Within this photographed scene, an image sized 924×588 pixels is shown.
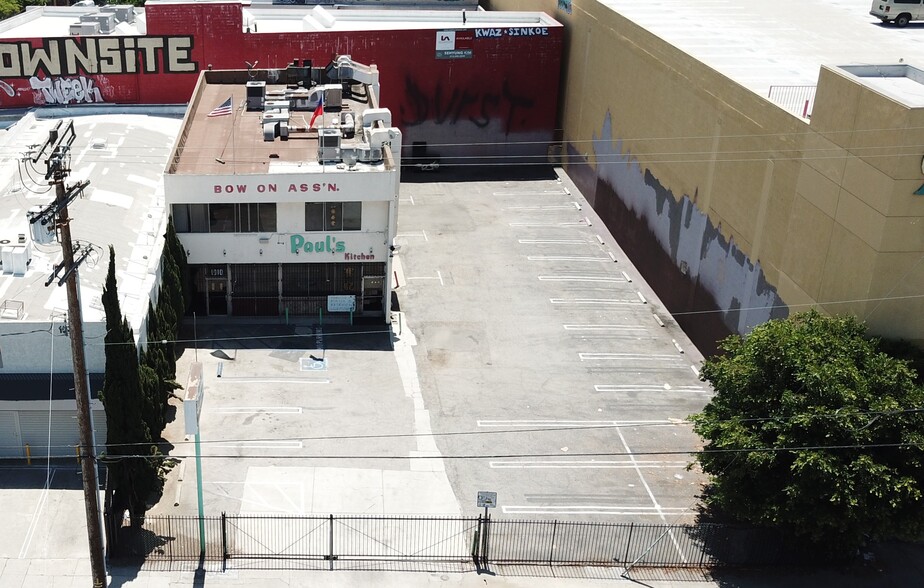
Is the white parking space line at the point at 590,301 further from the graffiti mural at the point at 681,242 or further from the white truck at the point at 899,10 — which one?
the white truck at the point at 899,10

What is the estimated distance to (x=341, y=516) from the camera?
1249 inches

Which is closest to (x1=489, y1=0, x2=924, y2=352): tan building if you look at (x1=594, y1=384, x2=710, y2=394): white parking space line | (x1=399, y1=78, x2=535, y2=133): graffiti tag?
(x1=594, y1=384, x2=710, y2=394): white parking space line

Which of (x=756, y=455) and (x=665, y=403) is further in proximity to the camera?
(x=665, y=403)

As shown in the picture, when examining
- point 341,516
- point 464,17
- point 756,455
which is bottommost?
point 341,516

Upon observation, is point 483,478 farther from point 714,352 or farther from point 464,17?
point 464,17

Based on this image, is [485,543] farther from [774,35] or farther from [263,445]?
[774,35]

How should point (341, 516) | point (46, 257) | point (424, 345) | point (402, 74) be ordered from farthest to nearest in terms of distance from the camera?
point (402, 74) → point (424, 345) → point (46, 257) → point (341, 516)

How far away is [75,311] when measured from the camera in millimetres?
25047

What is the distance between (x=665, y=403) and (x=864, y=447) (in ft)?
38.2

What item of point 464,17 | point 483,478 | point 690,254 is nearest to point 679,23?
point 690,254

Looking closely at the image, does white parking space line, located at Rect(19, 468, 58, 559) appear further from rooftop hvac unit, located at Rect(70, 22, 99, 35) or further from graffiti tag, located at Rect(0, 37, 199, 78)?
rooftop hvac unit, located at Rect(70, 22, 99, 35)

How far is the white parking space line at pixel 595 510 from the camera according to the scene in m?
32.7

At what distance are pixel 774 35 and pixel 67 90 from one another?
3666 centimetres

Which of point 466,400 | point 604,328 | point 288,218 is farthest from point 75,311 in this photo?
point 604,328
